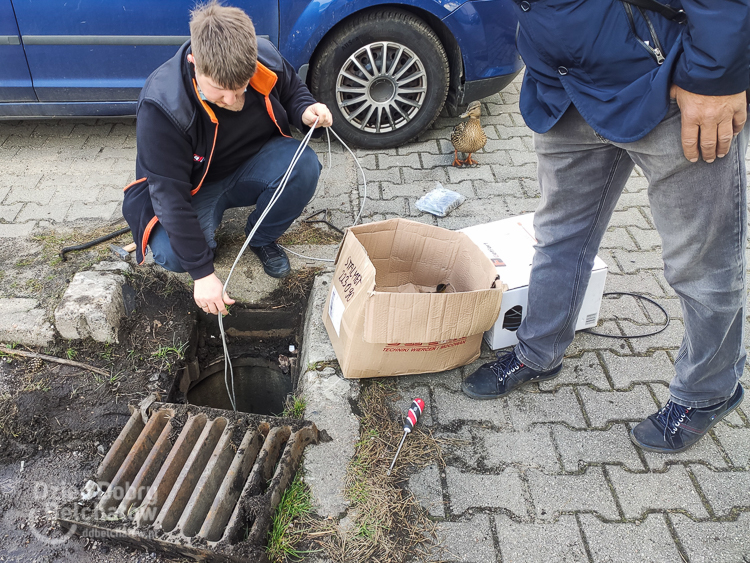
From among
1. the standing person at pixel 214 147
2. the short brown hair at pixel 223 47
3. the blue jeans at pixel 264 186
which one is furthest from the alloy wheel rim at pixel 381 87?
the short brown hair at pixel 223 47

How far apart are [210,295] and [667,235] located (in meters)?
1.59

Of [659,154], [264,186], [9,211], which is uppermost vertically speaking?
[659,154]

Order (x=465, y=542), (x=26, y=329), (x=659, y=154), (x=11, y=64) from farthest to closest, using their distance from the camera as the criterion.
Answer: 1. (x=11, y=64)
2. (x=26, y=329)
3. (x=465, y=542)
4. (x=659, y=154)

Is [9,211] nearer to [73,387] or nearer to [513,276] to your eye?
[73,387]

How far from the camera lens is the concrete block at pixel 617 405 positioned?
2.22 m

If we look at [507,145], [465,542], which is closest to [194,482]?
[465,542]

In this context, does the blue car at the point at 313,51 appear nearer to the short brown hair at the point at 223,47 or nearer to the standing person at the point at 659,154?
the short brown hair at the point at 223,47

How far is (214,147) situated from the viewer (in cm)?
238

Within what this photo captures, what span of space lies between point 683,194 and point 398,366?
1179 millimetres

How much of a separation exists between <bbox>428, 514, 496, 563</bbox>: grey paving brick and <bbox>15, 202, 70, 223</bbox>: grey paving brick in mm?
2815

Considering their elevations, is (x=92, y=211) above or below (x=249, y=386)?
above

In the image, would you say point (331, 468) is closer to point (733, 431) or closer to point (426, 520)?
point (426, 520)

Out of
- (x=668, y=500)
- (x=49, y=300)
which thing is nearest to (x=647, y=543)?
(x=668, y=500)

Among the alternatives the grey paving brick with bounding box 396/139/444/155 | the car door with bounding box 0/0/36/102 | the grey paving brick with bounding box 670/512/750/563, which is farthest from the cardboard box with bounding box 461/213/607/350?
the car door with bounding box 0/0/36/102
